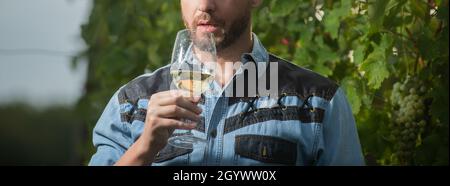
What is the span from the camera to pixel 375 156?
120 inches

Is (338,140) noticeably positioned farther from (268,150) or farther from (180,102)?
(180,102)

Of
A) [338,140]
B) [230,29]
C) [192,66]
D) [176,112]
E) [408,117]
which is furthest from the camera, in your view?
[408,117]

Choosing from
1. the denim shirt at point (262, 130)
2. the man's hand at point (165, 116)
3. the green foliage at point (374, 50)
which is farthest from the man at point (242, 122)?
the green foliage at point (374, 50)

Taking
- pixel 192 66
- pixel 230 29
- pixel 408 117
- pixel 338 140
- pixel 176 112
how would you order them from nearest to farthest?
1. pixel 176 112
2. pixel 192 66
3. pixel 338 140
4. pixel 230 29
5. pixel 408 117

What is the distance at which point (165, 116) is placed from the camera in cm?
190

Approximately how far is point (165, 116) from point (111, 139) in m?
0.42

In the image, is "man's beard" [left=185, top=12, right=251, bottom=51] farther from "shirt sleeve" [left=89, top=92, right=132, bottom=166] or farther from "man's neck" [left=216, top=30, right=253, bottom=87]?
"shirt sleeve" [left=89, top=92, right=132, bottom=166]

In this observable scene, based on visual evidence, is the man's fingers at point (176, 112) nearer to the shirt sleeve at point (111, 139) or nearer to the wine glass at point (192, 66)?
the wine glass at point (192, 66)

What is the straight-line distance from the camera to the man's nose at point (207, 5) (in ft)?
7.49

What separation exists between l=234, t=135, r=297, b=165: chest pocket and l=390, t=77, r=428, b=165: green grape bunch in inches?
30.9

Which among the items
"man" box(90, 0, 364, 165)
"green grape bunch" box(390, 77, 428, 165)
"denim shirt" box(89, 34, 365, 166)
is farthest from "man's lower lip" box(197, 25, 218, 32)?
"green grape bunch" box(390, 77, 428, 165)

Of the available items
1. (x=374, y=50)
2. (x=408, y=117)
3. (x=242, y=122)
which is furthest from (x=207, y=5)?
(x=408, y=117)
